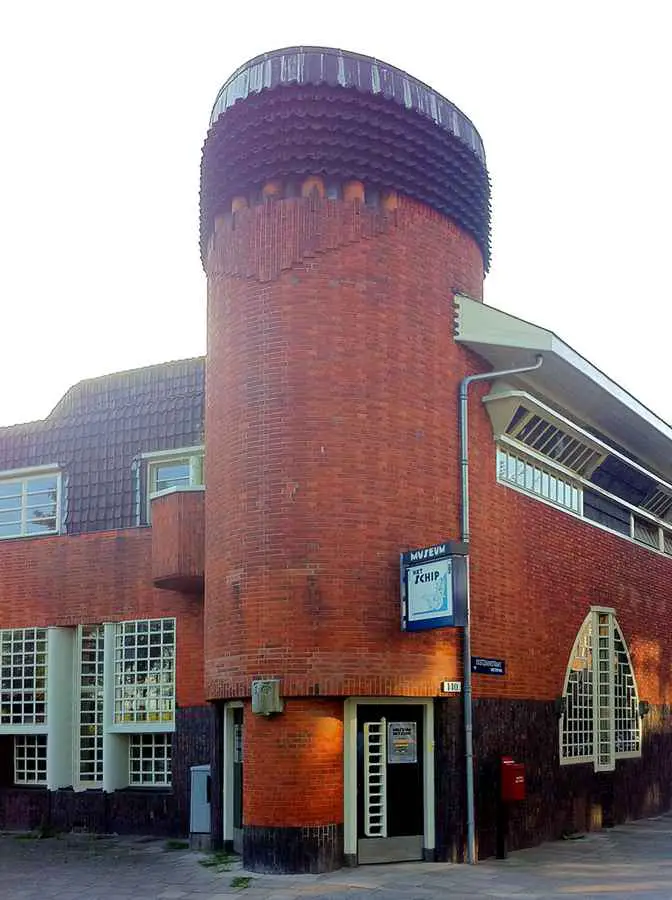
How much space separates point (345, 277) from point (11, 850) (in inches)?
405

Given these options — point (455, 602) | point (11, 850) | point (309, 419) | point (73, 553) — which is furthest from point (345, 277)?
point (11, 850)

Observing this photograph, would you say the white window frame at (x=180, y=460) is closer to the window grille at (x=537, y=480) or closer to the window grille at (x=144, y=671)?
the window grille at (x=144, y=671)

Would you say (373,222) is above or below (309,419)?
above

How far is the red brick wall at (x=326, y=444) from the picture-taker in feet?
52.0

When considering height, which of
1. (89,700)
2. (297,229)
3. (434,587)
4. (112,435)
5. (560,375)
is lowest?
(89,700)

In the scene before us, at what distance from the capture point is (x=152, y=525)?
1991 cm

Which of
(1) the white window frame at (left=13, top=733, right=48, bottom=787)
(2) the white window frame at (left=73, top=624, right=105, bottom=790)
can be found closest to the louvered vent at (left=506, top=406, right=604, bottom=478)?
(2) the white window frame at (left=73, top=624, right=105, bottom=790)

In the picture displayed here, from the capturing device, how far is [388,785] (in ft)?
52.4

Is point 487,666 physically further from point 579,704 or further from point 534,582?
point 579,704

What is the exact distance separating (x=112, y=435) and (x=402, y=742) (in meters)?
9.22

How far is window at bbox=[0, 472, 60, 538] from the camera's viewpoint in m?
23.0

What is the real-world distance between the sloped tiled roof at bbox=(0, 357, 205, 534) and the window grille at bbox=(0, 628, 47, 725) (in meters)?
2.18

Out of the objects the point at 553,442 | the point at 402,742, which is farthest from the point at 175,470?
the point at 402,742

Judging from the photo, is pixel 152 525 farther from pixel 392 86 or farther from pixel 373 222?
pixel 392 86
